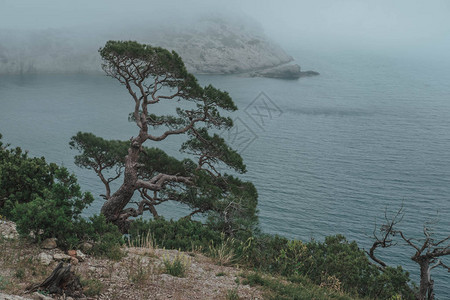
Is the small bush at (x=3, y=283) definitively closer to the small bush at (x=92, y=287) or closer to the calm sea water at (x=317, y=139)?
the small bush at (x=92, y=287)

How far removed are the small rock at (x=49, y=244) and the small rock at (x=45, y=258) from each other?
559 mm

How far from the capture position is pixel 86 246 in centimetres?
1159

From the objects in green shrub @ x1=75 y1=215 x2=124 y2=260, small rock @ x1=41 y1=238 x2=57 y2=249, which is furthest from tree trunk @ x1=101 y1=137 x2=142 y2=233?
small rock @ x1=41 y1=238 x2=57 y2=249

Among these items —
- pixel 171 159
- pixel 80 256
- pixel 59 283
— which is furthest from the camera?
pixel 171 159

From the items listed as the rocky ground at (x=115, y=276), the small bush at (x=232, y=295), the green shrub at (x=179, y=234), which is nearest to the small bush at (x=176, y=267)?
the rocky ground at (x=115, y=276)

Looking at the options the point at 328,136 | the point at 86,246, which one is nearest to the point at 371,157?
the point at 328,136

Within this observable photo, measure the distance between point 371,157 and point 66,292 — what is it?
60093 mm

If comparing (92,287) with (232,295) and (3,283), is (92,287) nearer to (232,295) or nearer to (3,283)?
(3,283)

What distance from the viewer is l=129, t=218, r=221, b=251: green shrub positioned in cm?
1511

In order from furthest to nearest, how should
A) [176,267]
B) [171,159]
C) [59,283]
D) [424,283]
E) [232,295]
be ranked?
1. [171,159]
2. [424,283]
3. [176,267]
4. [232,295]
5. [59,283]

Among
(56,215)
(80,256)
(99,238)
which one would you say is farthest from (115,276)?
(56,215)

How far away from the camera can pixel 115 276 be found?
1033 centimetres

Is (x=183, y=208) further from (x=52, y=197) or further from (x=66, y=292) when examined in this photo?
(x=66, y=292)

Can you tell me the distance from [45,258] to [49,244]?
0.84 meters
